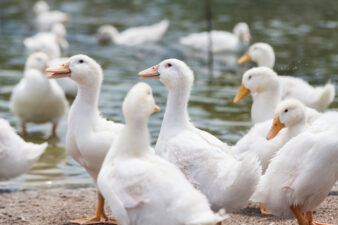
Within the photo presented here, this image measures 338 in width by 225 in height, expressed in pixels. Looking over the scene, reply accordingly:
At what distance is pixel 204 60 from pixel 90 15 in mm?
7262

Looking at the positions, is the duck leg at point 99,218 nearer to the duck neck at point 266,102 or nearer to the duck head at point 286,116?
the duck head at point 286,116

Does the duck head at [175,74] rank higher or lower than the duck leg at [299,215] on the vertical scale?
higher

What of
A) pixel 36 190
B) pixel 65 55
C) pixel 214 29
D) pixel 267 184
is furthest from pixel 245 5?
pixel 267 184

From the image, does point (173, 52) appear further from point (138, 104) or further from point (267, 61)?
point (138, 104)

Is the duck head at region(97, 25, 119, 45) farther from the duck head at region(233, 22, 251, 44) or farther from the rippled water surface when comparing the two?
the duck head at region(233, 22, 251, 44)

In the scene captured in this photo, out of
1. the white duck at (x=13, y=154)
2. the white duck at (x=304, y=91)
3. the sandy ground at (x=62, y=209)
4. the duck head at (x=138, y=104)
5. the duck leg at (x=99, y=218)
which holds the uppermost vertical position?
the duck head at (x=138, y=104)

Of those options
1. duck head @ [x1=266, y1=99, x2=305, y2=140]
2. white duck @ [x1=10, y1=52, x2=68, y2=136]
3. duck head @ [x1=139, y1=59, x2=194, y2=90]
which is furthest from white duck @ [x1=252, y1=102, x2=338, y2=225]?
white duck @ [x1=10, y1=52, x2=68, y2=136]

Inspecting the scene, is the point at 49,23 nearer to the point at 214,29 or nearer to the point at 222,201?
the point at 214,29

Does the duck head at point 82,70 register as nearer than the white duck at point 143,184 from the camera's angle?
No

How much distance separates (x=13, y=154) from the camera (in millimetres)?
7391

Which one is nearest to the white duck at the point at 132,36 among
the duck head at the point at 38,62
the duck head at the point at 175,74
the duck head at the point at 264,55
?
the duck head at the point at 38,62

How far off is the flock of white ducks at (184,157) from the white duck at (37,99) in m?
2.74

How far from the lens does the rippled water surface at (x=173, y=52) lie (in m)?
10.0

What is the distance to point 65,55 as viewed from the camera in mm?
16109
